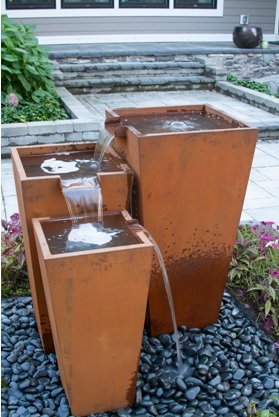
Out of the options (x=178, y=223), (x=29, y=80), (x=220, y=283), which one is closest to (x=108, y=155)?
(x=178, y=223)

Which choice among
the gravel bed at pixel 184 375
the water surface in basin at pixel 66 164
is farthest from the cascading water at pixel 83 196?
the gravel bed at pixel 184 375

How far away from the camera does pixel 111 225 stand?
7.47 feet

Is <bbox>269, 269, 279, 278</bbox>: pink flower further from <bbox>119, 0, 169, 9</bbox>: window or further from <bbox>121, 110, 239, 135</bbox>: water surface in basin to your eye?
<bbox>119, 0, 169, 9</bbox>: window

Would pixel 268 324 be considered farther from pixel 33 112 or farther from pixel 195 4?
pixel 195 4

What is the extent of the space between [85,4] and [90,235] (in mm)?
8966

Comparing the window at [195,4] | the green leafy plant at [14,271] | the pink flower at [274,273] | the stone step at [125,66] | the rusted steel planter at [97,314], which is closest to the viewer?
the rusted steel planter at [97,314]

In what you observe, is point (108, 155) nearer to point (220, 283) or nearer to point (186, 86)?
point (220, 283)

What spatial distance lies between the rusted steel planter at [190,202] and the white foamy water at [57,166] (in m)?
0.25

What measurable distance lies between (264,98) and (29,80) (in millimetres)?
3355

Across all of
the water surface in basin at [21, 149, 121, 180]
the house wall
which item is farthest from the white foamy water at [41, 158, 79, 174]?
the house wall

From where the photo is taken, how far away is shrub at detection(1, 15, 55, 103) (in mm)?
6188

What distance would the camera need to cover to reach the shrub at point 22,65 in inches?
244

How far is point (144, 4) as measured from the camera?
10.5 m

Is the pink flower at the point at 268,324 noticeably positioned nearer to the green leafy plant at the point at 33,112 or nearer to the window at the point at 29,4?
the green leafy plant at the point at 33,112
